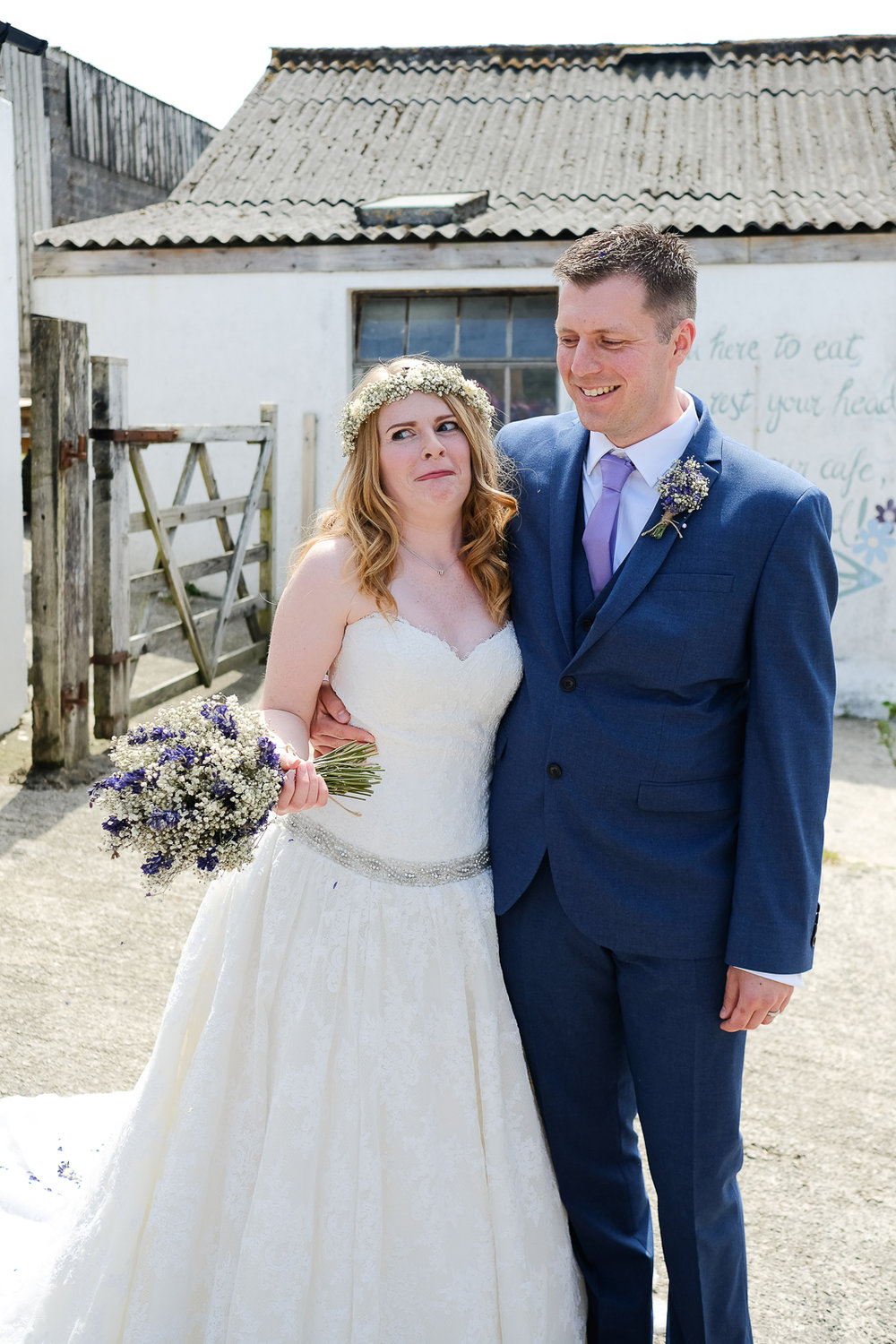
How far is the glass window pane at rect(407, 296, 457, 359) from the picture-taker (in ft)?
Answer: 31.6

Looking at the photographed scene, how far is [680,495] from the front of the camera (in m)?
2.30

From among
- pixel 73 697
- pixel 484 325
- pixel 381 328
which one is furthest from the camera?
pixel 381 328

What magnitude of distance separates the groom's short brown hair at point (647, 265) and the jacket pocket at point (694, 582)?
0.49 m

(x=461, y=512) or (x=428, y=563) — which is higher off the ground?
(x=461, y=512)

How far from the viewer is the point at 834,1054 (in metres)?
4.01

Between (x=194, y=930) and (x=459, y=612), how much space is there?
911mm

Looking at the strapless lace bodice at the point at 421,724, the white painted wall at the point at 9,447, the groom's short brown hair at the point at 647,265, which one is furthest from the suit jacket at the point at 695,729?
the white painted wall at the point at 9,447

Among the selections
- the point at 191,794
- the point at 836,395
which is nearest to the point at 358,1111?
the point at 191,794

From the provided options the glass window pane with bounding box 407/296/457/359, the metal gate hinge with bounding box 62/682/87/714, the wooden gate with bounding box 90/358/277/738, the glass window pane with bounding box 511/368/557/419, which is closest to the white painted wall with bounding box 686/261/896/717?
the glass window pane with bounding box 511/368/557/419

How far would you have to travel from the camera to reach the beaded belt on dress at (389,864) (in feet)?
8.21

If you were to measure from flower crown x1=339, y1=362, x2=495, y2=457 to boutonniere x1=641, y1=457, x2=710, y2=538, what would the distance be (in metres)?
0.52

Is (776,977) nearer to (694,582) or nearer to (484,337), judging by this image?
(694,582)

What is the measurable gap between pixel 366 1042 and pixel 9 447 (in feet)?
18.1

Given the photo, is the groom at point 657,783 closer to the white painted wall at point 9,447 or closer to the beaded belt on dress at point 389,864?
the beaded belt on dress at point 389,864
